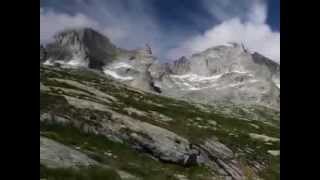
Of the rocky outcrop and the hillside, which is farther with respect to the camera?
the hillside

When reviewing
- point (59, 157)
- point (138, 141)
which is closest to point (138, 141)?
point (138, 141)

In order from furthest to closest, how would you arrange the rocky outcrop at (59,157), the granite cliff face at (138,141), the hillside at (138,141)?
the granite cliff face at (138,141) → the hillside at (138,141) → the rocky outcrop at (59,157)

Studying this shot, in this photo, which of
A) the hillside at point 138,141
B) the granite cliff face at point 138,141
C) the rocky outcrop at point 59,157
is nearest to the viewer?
the rocky outcrop at point 59,157

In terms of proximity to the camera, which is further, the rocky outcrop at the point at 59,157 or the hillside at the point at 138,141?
the hillside at the point at 138,141

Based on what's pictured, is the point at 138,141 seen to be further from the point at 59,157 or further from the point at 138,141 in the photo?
the point at 59,157

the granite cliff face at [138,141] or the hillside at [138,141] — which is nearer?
the hillside at [138,141]

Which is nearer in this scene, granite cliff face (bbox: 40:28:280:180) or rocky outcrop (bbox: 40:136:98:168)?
rocky outcrop (bbox: 40:136:98:168)

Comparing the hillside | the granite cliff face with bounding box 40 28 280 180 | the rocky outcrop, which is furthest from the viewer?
the granite cliff face with bounding box 40 28 280 180

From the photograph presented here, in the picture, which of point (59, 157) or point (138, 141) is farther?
point (138, 141)

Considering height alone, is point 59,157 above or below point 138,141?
above

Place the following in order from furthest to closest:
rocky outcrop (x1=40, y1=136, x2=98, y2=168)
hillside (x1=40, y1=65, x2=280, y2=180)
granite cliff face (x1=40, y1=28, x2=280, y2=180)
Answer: granite cliff face (x1=40, y1=28, x2=280, y2=180) → hillside (x1=40, y1=65, x2=280, y2=180) → rocky outcrop (x1=40, y1=136, x2=98, y2=168)
